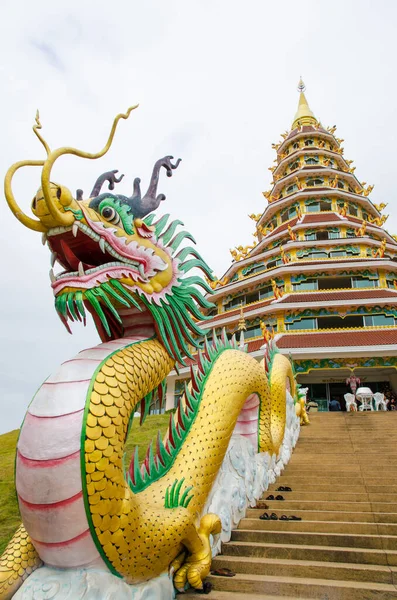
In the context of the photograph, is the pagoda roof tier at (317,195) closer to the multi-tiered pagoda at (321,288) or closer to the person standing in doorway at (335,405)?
the multi-tiered pagoda at (321,288)

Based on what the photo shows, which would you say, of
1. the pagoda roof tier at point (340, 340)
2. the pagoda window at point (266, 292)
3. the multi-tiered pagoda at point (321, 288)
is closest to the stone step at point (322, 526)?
the multi-tiered pagoda at point (321, 288)

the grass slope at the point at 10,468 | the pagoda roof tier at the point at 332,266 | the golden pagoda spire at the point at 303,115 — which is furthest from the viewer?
the golden pagoda spire at the point at 303,115

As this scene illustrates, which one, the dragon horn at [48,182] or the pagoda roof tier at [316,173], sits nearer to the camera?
the dragon horn at [48,182]

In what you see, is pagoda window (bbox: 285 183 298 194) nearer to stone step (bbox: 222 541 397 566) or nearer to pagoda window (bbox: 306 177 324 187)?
pagoda window (bbox: 306 177 324 187)

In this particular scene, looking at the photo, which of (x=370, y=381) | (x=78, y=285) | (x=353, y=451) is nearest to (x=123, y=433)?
(x=78, y=285)

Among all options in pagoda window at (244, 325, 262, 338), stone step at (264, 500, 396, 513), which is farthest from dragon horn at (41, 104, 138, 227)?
pagoda window at (244, 325, 262, 338)

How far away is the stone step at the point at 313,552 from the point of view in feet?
12.3

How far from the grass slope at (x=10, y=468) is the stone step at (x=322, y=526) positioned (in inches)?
59.2

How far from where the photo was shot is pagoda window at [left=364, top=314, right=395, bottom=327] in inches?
672

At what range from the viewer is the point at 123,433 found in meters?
2.74

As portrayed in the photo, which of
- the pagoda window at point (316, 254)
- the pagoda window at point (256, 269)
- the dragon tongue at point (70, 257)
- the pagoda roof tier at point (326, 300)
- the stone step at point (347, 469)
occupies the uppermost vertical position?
the pagoda window at point (316, 254)

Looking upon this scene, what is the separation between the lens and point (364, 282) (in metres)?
18.5

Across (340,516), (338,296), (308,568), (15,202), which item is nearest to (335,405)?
(338,296)

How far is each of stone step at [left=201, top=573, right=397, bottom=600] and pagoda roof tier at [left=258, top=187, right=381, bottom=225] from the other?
20891 millimetres
